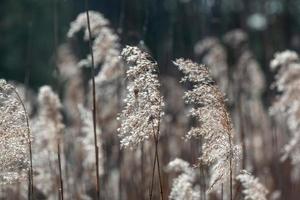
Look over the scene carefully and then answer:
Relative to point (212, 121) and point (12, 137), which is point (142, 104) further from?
point (12, 137)

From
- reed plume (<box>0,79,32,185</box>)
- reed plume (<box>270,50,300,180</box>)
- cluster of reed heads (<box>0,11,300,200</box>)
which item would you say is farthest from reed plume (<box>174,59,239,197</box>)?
reed plume (<box>270,50,300,180</box>)

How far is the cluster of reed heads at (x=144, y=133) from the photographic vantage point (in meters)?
1.96

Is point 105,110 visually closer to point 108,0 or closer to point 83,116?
point 83,116

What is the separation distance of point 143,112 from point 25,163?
1.26ft

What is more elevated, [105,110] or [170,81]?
[170,81]

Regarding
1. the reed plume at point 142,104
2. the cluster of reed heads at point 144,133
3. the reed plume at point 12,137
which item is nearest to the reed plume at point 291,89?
the cluster of reed heads at point 144,133

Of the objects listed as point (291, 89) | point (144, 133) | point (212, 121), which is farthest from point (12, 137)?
point (291, 89)

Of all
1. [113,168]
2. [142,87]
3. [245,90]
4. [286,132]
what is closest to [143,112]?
[142,87]

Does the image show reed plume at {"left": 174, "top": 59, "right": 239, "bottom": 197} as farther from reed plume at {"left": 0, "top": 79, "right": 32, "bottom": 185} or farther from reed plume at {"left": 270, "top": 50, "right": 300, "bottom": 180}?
reed plume at {"left": 270, "top": 50, "right": 300, "bottom": 180}

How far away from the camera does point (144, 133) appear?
75.7 inches

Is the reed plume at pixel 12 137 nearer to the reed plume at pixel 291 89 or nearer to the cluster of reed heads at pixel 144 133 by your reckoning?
the cluster of reed heads at pixel 144 133

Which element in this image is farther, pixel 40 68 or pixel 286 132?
pixel 40 68

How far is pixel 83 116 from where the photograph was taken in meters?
3.47

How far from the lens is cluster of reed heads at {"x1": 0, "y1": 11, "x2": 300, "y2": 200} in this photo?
196 cm
